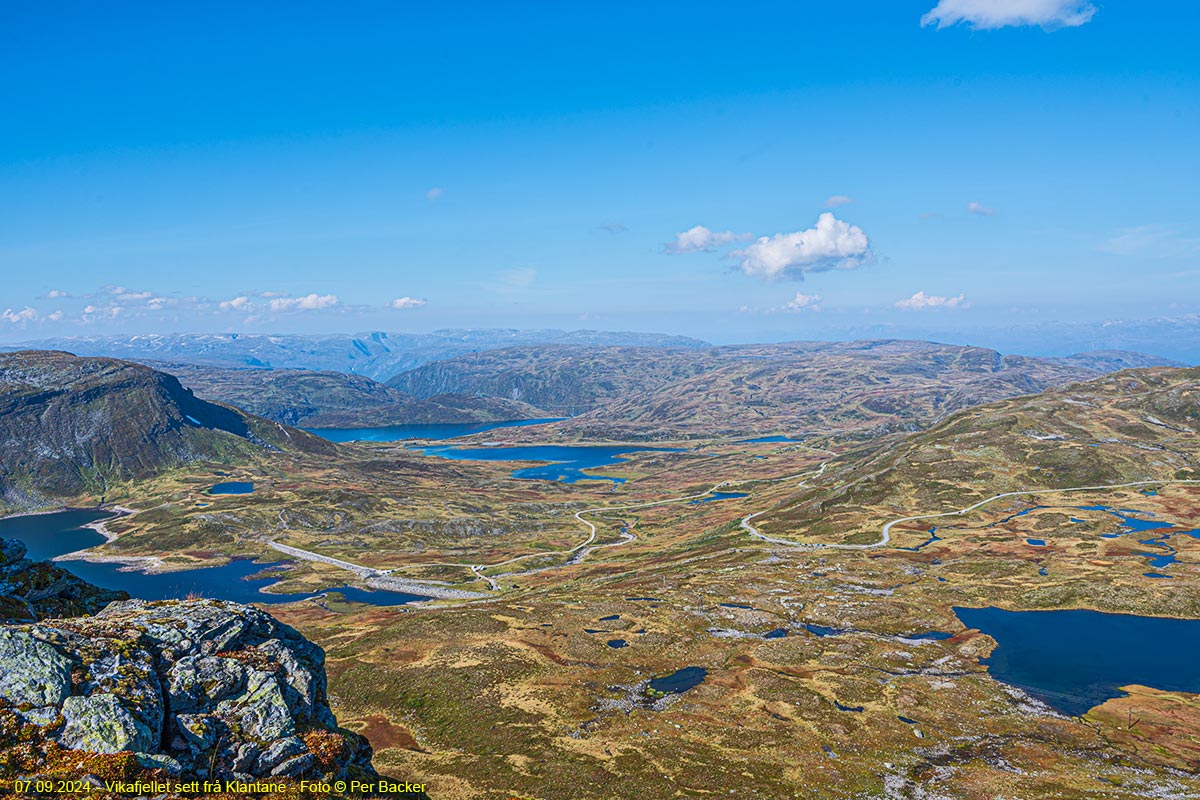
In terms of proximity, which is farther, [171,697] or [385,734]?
[385,734]

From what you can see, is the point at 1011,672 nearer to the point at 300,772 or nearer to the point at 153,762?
the point at 300,772

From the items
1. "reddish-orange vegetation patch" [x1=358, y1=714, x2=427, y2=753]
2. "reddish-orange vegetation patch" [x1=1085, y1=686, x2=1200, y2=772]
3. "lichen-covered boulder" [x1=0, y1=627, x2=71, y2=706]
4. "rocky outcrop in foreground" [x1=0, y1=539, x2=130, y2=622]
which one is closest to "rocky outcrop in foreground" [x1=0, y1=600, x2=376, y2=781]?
"lichen-covered boulder" [x1=0, y1=627, x2=71, y2=706]

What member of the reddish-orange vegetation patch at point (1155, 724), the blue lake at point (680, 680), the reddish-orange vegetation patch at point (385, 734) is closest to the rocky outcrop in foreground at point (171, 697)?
the reddish-orange vegetation patch at point (385, 734)

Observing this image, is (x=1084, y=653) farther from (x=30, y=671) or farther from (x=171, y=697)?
(x=30, y=671)

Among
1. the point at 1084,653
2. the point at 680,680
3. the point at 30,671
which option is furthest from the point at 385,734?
the point at 1084,653

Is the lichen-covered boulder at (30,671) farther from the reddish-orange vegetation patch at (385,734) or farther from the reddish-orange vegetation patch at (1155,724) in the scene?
the reddish-orange vegetation patch at (1155,724)

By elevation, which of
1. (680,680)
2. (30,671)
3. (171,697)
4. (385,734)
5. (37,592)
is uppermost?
(30,671)

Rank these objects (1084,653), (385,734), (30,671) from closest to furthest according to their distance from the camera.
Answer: (30,671) → (385,734) → (1084,653)
